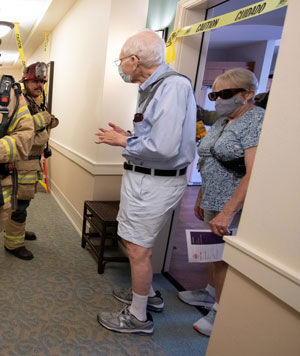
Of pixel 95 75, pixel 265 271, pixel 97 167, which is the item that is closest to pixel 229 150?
pixel 265 271

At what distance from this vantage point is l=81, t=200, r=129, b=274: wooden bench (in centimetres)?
219

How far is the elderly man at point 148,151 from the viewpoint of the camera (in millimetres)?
1390

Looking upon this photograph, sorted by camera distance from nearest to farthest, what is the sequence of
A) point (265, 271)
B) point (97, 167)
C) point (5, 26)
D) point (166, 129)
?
point (265, 271) < point (166, 129) < point (97, 167) < point (5, 26)

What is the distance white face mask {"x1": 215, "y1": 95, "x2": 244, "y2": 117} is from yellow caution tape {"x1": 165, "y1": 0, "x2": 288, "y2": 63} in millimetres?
420

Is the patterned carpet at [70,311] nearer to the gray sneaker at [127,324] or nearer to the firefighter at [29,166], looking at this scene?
the gray sneaker at [127,324]

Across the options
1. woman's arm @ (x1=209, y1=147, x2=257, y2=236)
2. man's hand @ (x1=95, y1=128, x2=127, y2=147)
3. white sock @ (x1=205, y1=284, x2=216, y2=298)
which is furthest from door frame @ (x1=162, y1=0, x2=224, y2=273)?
white sock @ (x1=205, y1=284, x2=216, y2=298)

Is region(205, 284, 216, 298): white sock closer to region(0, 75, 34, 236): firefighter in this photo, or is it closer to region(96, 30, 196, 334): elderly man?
region(96, 30, 196, 334): elderly man

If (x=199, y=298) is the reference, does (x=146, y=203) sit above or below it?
above

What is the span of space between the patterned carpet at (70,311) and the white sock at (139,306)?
11 cm

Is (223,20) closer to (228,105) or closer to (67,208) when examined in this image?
(228,105)

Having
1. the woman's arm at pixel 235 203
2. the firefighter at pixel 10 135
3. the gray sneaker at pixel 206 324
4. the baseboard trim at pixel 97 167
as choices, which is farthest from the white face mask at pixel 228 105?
the baseboard trim at pixel 97 167

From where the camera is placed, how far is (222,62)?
5.57m

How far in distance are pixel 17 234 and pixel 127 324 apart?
1242 mm

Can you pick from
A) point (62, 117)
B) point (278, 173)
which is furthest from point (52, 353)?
point (62, 117)
